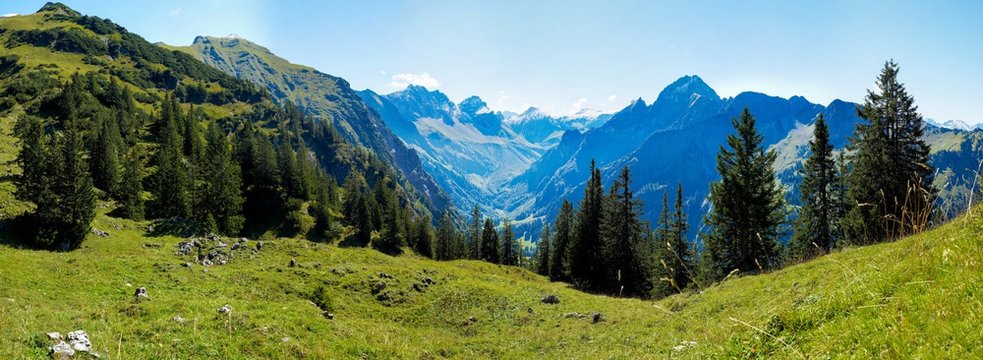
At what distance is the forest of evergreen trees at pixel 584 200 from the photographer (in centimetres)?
4281

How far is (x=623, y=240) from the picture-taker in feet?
185

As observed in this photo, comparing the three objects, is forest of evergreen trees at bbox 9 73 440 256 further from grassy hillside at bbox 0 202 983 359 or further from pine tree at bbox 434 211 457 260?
pine tree at bbox 434 211 457 260

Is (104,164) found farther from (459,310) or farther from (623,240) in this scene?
(623,240)

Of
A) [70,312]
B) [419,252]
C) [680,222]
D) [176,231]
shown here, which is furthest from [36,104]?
[680,222]

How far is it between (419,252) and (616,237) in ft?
231

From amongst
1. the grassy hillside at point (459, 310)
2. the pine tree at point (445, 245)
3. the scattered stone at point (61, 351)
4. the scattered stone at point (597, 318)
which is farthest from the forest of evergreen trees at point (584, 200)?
the scattered stone at point (61, 351)

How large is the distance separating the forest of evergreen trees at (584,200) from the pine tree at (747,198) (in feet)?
0.41

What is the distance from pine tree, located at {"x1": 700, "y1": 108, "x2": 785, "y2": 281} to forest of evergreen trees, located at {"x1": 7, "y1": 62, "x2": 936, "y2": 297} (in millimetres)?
126

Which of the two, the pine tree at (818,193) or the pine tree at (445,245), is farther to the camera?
the pine tree at (445,245)

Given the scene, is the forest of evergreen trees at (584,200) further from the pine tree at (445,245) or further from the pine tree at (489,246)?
the pine tree at (445,245)

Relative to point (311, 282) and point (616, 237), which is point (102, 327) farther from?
point (616, 237)

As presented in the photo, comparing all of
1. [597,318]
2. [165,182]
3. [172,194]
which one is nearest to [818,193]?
[597,318]

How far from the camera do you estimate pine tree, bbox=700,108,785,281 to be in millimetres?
42531

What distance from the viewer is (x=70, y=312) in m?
15.9
